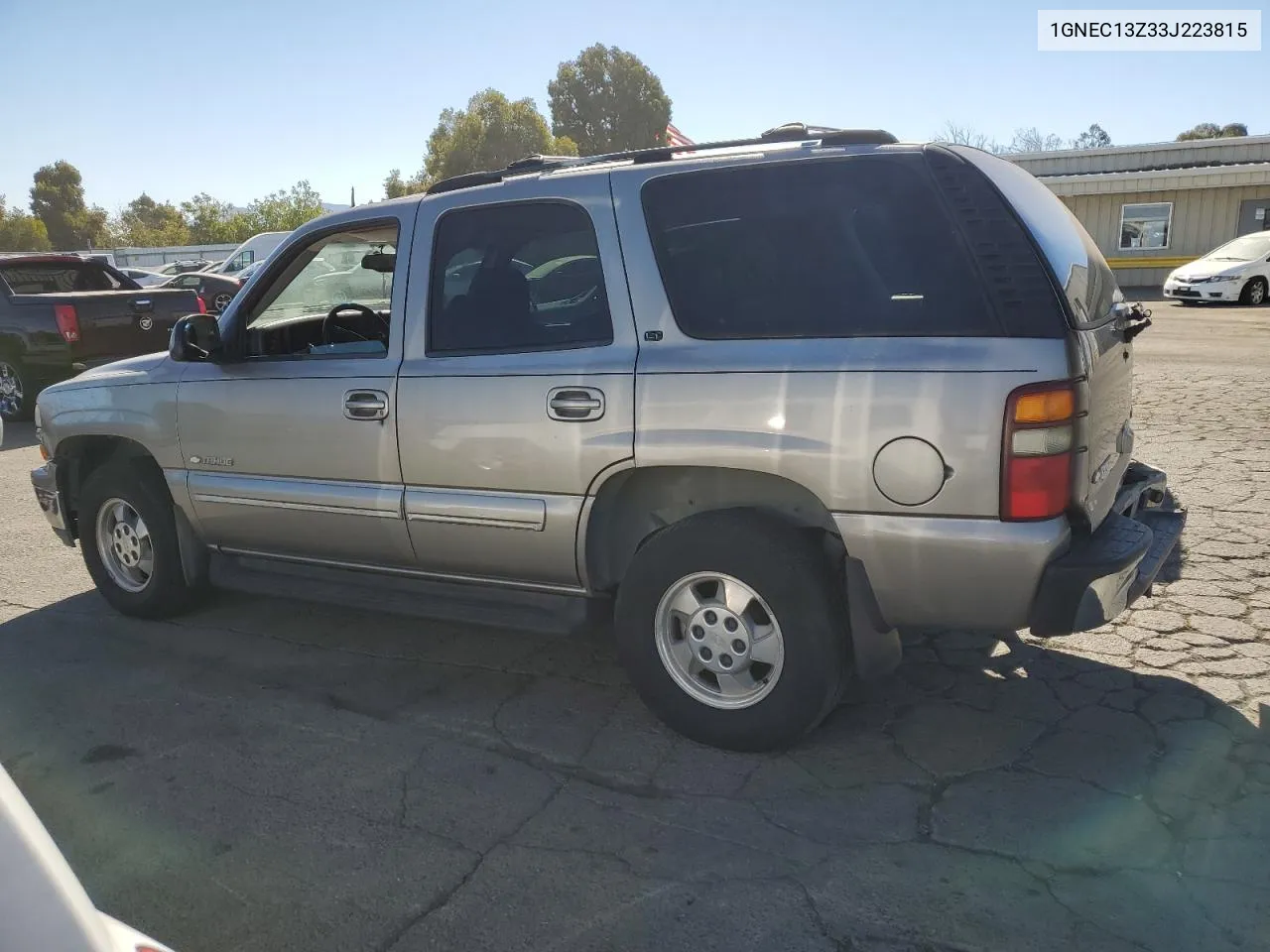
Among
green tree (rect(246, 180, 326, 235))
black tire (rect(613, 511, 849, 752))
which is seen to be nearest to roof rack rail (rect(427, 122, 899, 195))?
black tire (rect(613, 511, 849, 752))

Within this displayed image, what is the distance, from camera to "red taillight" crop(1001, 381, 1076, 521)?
2.81 meters

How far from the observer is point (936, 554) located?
9.68 ft

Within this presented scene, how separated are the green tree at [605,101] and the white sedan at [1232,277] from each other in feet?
197

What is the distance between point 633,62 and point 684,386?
80.2 m

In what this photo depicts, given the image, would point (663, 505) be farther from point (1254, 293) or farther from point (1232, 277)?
point (1254, 293)

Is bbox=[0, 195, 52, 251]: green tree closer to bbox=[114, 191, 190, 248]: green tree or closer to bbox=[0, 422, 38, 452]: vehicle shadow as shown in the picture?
bbox=[114, 191, 190, 248]: green tree

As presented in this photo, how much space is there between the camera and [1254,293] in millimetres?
20438

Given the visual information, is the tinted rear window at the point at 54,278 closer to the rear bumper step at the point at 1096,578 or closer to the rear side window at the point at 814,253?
the rear side window at the point at 814,253

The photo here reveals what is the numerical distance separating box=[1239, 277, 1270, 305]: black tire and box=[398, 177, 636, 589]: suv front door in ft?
68.8

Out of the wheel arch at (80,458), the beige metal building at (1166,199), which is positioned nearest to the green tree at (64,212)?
the beige metal building at (1166,199)

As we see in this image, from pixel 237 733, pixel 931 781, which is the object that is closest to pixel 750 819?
pixel 931 781

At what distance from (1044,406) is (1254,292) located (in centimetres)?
2124

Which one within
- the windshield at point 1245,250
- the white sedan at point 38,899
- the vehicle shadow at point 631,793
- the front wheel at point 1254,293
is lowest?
the vehicle shadow at point 631,793

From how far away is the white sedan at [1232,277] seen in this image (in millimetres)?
20125
